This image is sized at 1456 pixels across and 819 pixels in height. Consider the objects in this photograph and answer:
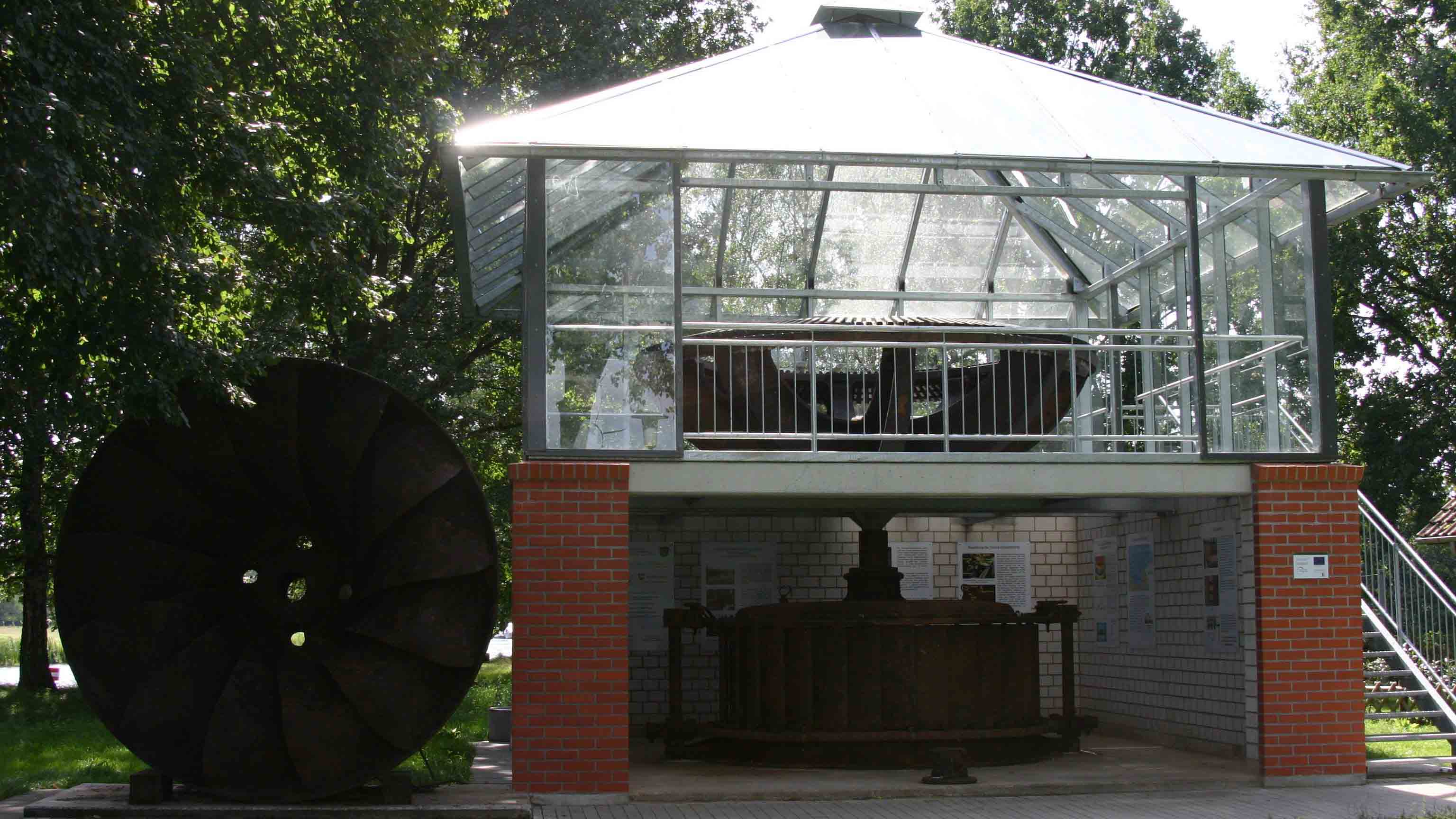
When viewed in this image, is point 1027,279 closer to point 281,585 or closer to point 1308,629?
point 1308,629

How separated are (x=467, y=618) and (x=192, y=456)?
2.14 meters

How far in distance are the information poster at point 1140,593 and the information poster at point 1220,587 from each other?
1007 millimetres

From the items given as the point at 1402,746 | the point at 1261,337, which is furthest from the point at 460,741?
the point at 1402,746

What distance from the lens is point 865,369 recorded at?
1288cm

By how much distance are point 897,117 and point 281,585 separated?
5.28 metres

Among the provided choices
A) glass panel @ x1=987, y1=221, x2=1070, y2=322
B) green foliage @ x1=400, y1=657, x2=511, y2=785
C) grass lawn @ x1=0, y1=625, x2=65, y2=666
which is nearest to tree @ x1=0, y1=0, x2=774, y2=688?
green foliage @ x1=400, y1=657, x2=511, y2=785

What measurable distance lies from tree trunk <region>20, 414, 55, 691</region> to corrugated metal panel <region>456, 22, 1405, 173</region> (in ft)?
32.8

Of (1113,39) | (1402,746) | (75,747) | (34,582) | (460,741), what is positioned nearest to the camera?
(1402,746)

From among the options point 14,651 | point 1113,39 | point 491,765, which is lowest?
point 14,651

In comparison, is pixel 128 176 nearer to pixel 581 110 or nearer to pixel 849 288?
pixel 581 110

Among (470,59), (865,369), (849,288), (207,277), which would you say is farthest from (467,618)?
(470,59)

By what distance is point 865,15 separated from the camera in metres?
12.6

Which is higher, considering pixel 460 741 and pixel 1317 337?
pixel 1317 337

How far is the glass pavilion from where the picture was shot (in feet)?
31.6
